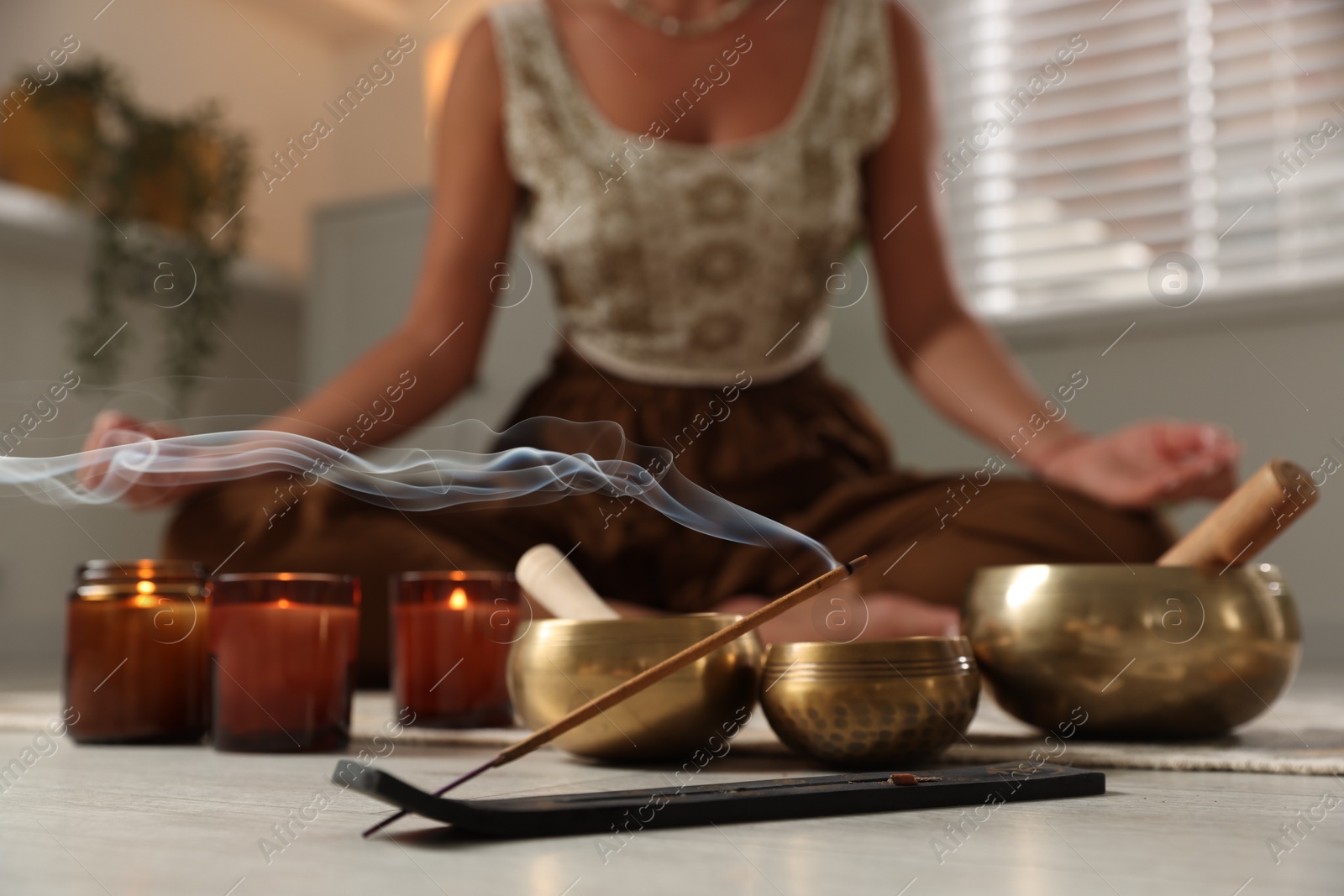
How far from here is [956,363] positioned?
1.38m

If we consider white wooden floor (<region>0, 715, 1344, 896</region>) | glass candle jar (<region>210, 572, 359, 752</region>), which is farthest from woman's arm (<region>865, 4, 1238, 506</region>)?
glass candle jar (<region>210, 572, 359, 752</region>)

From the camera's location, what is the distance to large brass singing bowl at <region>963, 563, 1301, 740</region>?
64cm

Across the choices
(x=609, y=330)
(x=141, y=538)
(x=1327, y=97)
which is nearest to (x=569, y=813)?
→ (x=609, y=330)

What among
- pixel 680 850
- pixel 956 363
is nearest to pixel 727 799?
pixel 680 850

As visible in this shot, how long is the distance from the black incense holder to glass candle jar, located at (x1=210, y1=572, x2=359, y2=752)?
276 mm

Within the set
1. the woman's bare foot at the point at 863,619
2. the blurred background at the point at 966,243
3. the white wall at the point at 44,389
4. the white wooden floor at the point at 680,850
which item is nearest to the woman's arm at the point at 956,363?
the woman's bare foot at the point at 863,619

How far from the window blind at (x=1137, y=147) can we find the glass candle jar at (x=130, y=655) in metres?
1.82

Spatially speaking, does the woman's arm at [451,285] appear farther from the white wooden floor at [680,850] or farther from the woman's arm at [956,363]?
the white wooden floor at [680,850]

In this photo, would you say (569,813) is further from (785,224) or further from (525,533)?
(785,224)

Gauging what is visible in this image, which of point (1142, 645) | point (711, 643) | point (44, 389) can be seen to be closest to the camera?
point (711, 643)

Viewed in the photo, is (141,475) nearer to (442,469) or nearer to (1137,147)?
(442,469)

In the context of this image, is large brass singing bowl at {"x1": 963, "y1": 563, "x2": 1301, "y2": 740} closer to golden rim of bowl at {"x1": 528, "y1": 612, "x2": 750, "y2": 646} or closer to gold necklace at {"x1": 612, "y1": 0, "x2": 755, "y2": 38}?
golden rim of bowl at {"x1": 528, "y1": 612, "x2": 750, "y2": 646}

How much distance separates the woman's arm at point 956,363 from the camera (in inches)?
43.6

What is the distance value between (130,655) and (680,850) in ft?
1.50
